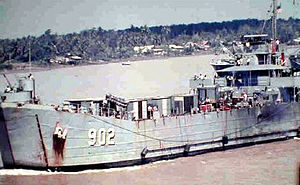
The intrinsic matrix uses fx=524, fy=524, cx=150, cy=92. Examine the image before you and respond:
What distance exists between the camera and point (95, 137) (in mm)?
19500

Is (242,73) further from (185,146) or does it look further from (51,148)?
(51,148)

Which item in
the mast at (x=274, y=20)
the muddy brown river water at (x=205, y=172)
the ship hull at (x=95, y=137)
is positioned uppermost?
the mast at (x=274, y=20)

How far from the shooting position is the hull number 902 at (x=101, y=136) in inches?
765

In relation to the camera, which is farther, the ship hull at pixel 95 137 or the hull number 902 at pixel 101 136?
the hull number 902 at pixel 101 136

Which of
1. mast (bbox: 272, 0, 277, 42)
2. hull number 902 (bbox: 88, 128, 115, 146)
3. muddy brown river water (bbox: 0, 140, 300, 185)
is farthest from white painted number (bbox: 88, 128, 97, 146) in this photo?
mast (bbox: 272, 0, 277, 42)

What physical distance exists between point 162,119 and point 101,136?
3022 millimetres

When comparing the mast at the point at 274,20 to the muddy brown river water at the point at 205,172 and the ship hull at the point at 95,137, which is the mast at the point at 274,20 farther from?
the ship hull at the point at 95,137

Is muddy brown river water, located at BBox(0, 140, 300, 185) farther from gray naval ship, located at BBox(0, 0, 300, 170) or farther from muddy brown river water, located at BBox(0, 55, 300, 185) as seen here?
gray naval ship, located at BBox(0, 0, 300, 170)

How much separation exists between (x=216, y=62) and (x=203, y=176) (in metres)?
11.7

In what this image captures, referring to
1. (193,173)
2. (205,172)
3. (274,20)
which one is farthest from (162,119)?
(274,20)

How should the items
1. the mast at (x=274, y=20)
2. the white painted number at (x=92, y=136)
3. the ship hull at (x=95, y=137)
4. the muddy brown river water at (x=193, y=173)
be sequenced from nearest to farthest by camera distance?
the muddy brown river water at (x=193, y=173) < the ship hull at (x=95, y=137) < the white painted number at (x=92, y=136) < the mast at (x=274, y=20)

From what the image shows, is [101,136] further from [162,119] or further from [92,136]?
[162,119]

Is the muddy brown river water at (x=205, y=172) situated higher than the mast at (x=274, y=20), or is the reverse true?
the mast at (x=274, y=20)

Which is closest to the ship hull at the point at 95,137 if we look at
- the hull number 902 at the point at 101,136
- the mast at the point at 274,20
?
the hull number 902 at the point at 101,136
